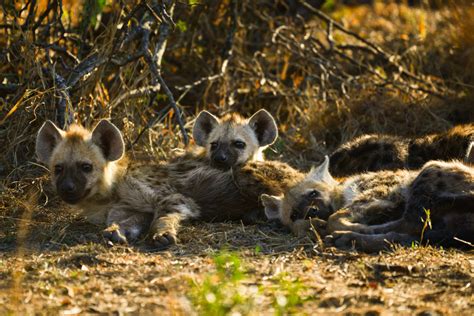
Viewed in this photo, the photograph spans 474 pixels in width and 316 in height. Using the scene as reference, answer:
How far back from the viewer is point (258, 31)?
7047 mm

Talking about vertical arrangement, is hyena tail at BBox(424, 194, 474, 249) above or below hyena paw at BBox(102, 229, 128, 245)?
above

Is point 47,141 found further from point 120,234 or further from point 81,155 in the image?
point 120,234

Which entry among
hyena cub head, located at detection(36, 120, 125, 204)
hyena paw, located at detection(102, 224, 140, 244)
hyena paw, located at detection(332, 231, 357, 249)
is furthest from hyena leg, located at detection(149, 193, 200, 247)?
hyena paw, located at detection(332, 231, 357, 249)

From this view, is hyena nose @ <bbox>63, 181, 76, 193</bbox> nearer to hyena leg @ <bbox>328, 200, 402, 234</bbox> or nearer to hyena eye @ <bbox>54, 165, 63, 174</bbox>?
hyena eye @ <bbox>54, 165, 63, 174</bbox>

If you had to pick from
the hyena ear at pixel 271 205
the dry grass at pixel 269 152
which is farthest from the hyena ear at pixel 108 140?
the hyena ear at pixel 271 205

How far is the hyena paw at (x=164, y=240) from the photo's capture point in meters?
3.84

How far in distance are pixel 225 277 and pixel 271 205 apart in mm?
1247

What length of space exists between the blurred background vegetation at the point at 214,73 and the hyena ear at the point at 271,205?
119cm

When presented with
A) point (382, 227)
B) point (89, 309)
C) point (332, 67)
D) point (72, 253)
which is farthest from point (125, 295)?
point (332, 67)

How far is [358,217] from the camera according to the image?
12.8ft

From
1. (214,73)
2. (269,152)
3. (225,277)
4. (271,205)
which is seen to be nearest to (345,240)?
(271,205)

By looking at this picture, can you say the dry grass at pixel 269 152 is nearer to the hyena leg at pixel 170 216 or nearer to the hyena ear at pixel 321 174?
the hyena leg at pixel 170 216

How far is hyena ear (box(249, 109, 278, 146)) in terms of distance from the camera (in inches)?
206

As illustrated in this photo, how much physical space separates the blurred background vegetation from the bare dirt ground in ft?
4.08
